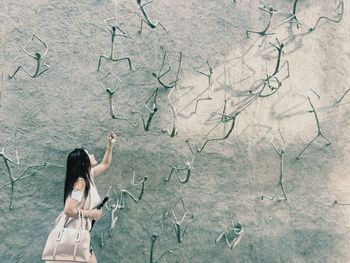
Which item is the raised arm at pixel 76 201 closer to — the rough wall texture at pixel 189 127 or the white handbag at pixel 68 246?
the white handbag at pixel 68 246

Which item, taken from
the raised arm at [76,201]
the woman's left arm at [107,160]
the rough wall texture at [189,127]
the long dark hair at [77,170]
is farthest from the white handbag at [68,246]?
the rough wall texture at [189,127]

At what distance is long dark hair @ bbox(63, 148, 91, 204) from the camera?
2670mm

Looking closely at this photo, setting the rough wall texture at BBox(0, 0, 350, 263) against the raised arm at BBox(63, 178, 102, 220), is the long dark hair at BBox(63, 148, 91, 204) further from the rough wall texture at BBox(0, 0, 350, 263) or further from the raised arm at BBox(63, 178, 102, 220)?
the rough wall texture at BBox(0, 0, 350, 263)

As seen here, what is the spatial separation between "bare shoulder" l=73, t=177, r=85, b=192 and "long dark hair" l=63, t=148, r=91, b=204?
43 mm

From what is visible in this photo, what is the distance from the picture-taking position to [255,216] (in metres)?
3.29

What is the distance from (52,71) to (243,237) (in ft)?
5.71

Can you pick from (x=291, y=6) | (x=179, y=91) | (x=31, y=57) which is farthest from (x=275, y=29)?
(x=31, y=57)

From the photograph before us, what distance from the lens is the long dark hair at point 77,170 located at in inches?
105

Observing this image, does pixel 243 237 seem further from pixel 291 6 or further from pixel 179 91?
pixel 291 6

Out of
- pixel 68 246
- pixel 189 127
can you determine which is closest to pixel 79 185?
pixel 68 246

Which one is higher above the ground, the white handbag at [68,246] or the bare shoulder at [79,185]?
the bare shoulder at [79,185]

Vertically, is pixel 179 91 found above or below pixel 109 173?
above

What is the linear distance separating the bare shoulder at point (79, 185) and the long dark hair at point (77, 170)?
43 millimetres

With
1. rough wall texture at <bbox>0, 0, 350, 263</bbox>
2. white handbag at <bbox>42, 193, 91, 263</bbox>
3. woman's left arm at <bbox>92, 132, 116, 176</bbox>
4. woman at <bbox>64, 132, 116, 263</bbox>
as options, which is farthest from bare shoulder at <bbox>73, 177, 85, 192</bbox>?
rough wall texture at <bbox>0, 0, 350, 263</bbox>
